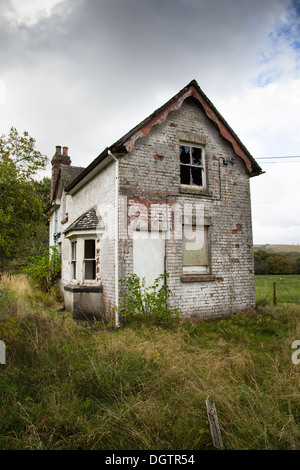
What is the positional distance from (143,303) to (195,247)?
8.25 feet

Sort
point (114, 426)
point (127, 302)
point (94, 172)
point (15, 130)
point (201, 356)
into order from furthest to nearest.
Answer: point (94, 172) → point (127, 302) → point (15, 130) → point (201, 356) → point (114, 426)

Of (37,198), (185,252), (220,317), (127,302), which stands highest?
(37,198)

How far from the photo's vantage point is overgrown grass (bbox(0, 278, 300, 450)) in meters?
2.90

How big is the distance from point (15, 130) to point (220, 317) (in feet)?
25.0

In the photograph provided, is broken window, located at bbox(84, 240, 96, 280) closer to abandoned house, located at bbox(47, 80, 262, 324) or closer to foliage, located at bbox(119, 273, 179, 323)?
abandoned house, located at bbox(47, 80, 262, 324)

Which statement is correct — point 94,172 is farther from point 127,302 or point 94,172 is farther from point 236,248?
point 236,248

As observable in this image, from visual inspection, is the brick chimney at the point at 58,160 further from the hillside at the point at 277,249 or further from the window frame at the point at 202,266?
the hillside at the point at 277,249

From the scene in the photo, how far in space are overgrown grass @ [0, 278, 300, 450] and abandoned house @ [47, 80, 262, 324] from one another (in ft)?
9.38

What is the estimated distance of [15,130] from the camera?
5328 mm

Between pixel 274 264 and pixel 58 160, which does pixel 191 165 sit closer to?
pixel 58 160

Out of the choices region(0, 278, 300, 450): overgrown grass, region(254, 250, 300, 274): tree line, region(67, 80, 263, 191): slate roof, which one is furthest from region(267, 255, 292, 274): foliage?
region(0, 278, 300, 450): overgrown grass

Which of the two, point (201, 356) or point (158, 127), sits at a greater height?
point (158, 127)
